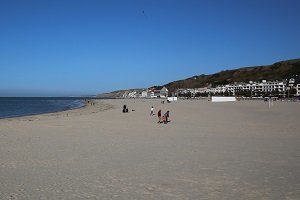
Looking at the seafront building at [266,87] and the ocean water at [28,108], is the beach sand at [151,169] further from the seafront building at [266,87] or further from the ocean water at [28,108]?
the seafront building at [266,87]

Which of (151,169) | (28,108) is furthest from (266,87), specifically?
(151,169)

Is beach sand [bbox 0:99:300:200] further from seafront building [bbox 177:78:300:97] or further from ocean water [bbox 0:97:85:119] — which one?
seafront building [bbox 177:78:300:97]

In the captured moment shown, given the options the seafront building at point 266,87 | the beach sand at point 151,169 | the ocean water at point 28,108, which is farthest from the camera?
the seafront building at point 266,87

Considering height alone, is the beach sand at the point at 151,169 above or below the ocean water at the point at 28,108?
above

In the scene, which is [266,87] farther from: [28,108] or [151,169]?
[151,169]

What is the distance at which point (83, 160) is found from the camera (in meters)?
8.55

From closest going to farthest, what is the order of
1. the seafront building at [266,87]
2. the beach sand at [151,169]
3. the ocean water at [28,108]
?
the beach sand at [151,169]
the ocean water at [28,108]
the seafront building at [266,87]

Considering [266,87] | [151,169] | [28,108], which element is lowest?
[28,108]

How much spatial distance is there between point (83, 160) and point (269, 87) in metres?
156

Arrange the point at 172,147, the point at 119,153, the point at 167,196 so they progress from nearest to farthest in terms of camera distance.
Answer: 1. the point at 167,196
2. the point at 119,153
3. the point at 172,147

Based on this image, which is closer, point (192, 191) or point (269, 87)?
point (192, 191)

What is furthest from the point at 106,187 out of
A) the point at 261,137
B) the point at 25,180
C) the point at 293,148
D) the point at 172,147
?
the point at 261,137

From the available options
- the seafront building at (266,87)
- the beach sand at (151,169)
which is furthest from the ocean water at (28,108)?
the seafront building at (266,87)

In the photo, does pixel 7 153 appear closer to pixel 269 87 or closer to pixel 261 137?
pixel 261 137
